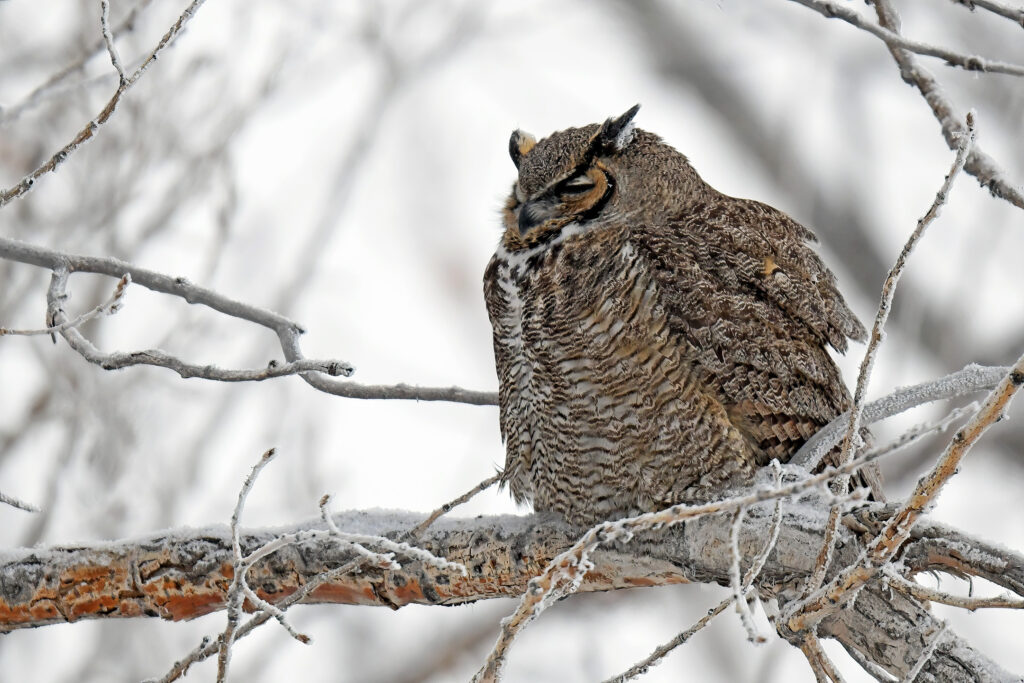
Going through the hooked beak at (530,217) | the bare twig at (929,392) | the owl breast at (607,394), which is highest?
the hooked beak at (530,217)

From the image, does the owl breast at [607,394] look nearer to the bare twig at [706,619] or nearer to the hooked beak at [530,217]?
the hooked beak at [530,217]

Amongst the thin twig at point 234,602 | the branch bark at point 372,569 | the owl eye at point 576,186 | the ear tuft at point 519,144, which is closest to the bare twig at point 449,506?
the branch bark at point 372,569

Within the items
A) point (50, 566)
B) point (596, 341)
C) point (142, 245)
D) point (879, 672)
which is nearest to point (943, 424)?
point (879, 672)

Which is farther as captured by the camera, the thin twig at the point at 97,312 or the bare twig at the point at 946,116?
the bare twig at the point at 946,116

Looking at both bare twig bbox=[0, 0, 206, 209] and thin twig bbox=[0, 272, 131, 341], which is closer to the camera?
bare twig bbox=[0, 0, 206, 209]

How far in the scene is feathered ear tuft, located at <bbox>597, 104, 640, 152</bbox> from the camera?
320 cm

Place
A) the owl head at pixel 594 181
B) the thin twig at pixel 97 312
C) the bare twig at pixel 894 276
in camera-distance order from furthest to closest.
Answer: the owl head at pixel 594 181
the thin twig at pixel 97 312
the bare twig at pixel 894 276

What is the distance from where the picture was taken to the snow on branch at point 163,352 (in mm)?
2037

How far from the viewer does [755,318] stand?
2.88m

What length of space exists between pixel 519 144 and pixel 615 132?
461 millimetres

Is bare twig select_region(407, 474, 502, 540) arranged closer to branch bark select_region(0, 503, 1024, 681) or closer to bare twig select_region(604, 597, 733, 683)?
branch bark select_region(0, 503, 1024, 681)

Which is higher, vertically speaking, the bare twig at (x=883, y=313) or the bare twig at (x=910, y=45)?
the bare twig at (x=910, y=45)

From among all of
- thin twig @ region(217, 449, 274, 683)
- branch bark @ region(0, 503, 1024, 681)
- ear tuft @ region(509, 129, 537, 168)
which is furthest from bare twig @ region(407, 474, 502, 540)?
ear tuft @ region(509, 129, 537, 168)

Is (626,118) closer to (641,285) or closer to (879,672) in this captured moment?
(641,285)
